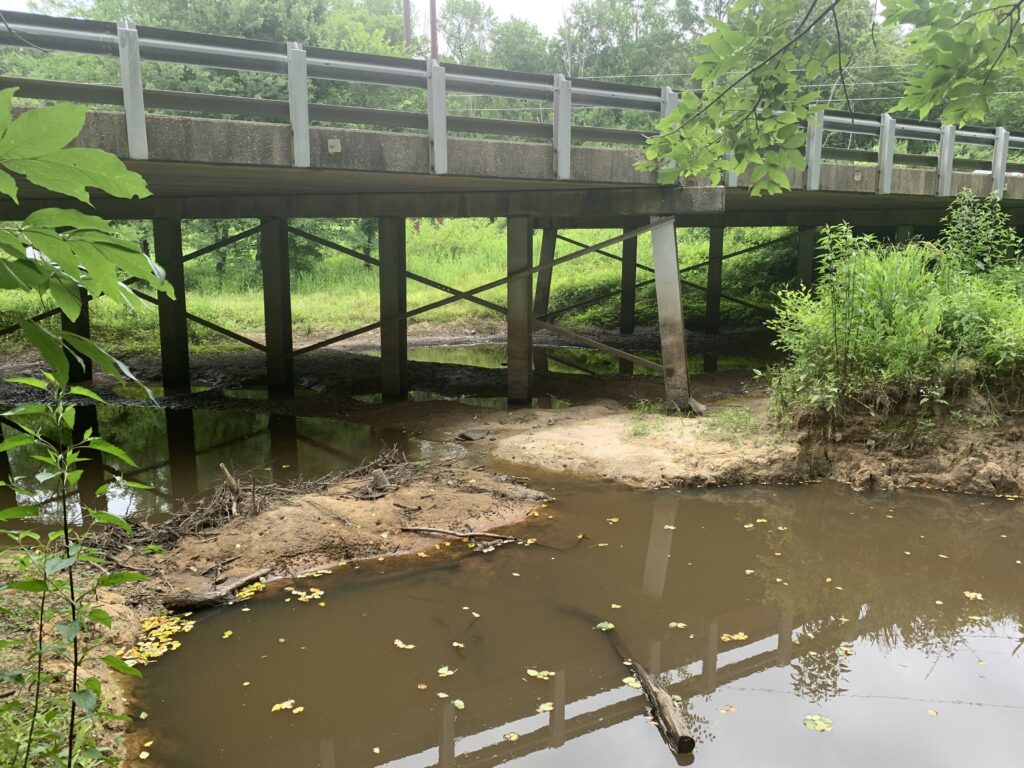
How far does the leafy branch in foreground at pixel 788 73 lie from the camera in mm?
2545

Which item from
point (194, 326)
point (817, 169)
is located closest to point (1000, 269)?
point (817, 169)

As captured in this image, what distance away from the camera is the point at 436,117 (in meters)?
7.65

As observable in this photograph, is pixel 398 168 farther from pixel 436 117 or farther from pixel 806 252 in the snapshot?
pixel 806 252

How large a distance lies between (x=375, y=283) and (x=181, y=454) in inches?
610

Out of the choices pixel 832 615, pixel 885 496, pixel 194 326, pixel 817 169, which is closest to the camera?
pixel 832 615

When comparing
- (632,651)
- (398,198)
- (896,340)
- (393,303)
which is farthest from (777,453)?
(393,303)

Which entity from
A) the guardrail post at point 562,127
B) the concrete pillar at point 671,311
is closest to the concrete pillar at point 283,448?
the guardrail post at point 562,127

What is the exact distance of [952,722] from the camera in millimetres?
3982

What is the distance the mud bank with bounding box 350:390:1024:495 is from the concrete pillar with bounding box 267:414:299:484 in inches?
78.7

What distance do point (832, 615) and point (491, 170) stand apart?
5315 millimetres

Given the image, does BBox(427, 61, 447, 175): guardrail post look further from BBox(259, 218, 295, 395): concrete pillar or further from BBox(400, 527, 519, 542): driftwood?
BBox(259, 218, 295, 395): concrete pillar

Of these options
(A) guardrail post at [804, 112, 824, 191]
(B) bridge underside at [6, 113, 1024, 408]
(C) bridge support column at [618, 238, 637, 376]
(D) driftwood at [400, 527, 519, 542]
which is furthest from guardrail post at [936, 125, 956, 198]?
(D) driftwood at [400, 527, 519, 542]

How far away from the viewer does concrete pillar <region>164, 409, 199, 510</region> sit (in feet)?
25.8

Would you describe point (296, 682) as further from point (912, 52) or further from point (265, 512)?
point (912, 52)
